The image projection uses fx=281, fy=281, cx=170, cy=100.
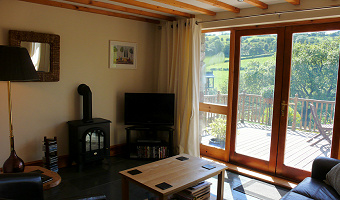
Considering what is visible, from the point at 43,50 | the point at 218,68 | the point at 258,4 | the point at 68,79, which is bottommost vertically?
the point at 68,79

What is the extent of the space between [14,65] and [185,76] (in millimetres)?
2635

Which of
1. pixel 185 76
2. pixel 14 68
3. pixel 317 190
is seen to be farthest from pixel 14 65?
pixel 317 190

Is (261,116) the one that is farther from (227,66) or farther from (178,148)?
(178,148)

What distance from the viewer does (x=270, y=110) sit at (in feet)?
12.9

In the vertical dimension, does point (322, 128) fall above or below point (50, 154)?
above

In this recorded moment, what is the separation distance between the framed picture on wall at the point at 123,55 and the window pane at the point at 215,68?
1193 mm

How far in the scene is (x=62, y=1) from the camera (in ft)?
12.4

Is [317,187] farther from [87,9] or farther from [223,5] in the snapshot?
[87,9]

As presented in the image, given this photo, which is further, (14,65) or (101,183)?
(101,183)

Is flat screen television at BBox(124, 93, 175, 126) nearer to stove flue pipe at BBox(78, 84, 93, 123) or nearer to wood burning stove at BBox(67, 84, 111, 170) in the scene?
wood burning stove at BBox(67, 84, 111, 170)

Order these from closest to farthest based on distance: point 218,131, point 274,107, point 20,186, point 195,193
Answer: point 20,186 < point 195,193 < point 274,107 < point 218,131

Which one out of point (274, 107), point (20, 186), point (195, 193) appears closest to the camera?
point (20, 186)

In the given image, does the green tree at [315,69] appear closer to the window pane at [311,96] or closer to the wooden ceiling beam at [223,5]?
the window pane at [311,96]

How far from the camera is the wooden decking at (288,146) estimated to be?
3.60 meters
